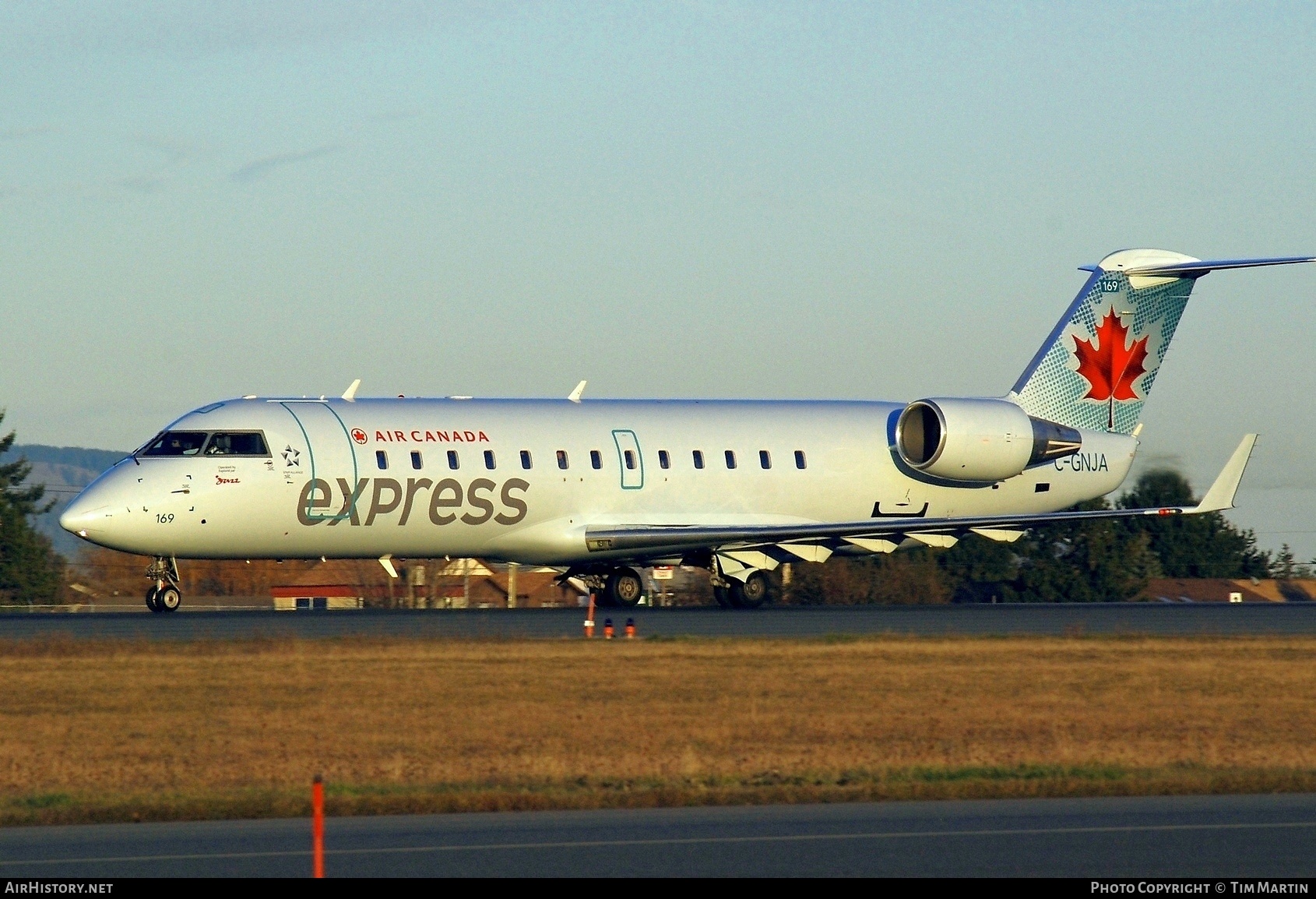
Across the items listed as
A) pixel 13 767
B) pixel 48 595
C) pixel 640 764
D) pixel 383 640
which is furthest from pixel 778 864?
pixel 48 595

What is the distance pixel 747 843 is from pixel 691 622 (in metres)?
19.6

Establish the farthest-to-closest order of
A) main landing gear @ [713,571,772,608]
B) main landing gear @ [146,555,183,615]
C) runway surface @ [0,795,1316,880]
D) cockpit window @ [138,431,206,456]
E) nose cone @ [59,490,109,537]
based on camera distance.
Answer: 1. main landing gear @ [713,571,772,608]
2. main landing gear @ [146,555,183,615]
3. cockpit window @ [138,431,206,456]
4. nose cone @ [59,490,109,537]
5. runway surface @ [0,795,1316,880]

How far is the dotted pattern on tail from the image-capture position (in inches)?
1599

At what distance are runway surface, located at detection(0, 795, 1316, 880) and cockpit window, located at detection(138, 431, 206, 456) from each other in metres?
20.2

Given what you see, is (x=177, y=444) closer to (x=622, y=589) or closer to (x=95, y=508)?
(x=95, y=508)

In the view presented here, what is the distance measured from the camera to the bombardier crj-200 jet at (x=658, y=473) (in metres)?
33.2

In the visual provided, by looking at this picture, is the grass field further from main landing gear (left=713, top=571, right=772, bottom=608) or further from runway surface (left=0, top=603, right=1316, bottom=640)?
main landing gear (left=713, top=571, right=772, bottom=608)

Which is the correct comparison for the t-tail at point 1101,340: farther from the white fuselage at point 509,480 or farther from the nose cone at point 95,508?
the nose cone at point 95,508

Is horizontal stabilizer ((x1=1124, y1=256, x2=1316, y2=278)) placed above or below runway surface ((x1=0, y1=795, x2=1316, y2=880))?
above

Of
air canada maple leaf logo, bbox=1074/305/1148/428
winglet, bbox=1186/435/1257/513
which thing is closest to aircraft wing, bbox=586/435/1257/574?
winglet, bbox=1186/435/1257/513

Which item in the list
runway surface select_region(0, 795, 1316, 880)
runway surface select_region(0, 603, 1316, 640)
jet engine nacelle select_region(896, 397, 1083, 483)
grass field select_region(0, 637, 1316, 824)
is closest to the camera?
runway surface select_region(0, 795, 1316, 880)

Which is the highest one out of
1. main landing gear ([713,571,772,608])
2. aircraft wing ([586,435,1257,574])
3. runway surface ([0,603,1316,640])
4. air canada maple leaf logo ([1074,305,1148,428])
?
air canada maple leaf logo ([1074,305,1148,428])

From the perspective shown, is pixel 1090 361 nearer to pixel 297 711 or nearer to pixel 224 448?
pixel 224 448

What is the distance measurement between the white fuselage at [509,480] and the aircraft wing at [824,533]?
0.70 metres
